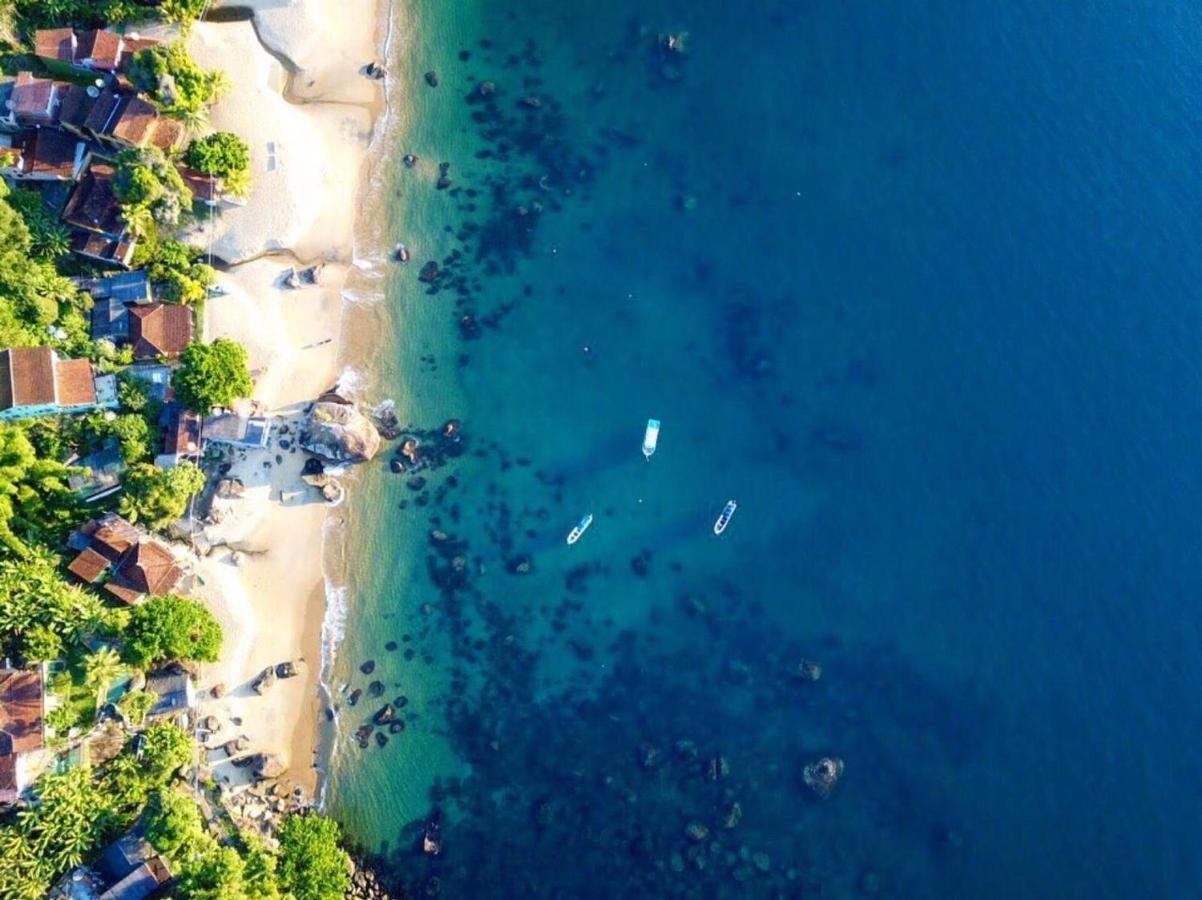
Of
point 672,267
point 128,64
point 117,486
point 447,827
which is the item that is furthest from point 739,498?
point 128,64

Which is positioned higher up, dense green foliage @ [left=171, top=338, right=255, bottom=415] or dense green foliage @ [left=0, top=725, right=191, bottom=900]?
dense green foliage @ [left=171, top=338, right=255, bottom=415]

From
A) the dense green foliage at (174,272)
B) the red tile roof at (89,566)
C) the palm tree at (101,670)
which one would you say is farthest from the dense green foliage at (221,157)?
the palm tree at (101,670)

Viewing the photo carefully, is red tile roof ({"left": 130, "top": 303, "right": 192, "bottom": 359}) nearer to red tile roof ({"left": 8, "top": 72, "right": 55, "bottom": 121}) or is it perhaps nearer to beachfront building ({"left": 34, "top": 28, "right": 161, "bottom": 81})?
red tile roof ({"left": 8, "top": 72, "right": 55, "bottom": 121})

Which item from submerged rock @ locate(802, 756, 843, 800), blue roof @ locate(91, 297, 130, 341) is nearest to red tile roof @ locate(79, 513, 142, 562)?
blue roof @ locate(91, 297, 130, 341)

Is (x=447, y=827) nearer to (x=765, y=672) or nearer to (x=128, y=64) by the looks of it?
(x=765, y=672)

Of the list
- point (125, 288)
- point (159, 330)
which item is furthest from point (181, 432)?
point (125, 288)

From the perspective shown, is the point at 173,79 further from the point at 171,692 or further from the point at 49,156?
the point at 171,692

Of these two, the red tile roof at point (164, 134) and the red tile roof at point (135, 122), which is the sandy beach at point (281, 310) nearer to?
the red tile roof at point (164, 134)
